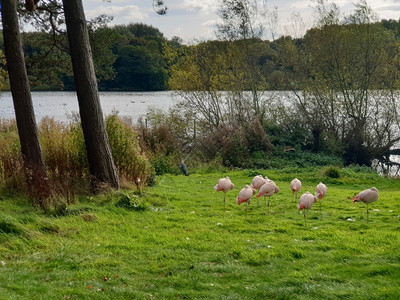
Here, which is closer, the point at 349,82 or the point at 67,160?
the point at 67,160

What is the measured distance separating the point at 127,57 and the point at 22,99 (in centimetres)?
3486

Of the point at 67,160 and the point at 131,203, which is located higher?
the point at 67,160

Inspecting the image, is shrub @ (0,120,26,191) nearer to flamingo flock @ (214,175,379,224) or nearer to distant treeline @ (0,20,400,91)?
distant treeline @ (0,20,400,91)

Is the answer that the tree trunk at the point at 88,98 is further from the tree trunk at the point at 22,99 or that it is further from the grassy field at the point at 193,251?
the tree trunk at the point at 22,99

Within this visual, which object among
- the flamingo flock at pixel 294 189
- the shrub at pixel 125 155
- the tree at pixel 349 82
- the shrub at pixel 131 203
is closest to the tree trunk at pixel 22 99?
the shrub at pixel 131 203

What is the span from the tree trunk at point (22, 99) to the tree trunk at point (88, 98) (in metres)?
1.09

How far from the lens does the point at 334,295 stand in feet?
14.3

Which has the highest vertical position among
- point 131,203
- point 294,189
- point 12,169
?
point 12,169

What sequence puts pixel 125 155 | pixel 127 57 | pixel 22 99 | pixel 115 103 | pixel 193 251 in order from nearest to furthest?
pixel 193 251 < pixel 22 99 < pixel 125 155 < pixel 115 103 < pixel 127 57

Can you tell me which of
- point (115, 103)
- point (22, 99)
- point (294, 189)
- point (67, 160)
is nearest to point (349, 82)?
point (294, 189)

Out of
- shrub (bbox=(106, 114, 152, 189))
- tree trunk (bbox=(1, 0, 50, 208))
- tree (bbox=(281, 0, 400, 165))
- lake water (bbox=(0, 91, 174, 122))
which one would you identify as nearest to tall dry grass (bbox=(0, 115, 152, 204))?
shrub (bbox=(106, 114, 152, 189))

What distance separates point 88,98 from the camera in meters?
9.23

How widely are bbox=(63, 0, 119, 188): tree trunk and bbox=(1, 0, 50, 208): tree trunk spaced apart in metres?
1.09

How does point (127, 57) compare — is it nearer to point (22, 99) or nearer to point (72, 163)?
point (72, 163)
